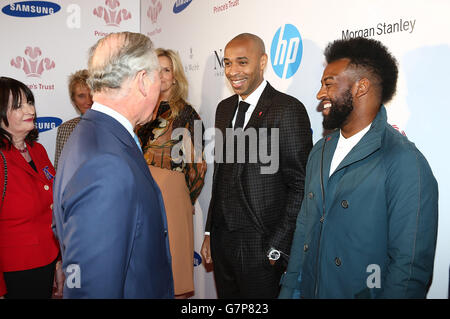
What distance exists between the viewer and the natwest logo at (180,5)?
3842 mm

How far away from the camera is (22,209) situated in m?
2.38

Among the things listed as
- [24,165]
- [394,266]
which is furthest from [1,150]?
[394,266]

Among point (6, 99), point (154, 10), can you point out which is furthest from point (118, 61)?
point (154, 10)

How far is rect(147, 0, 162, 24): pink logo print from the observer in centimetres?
435

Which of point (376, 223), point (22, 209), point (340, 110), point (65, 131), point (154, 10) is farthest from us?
point (154, 10)

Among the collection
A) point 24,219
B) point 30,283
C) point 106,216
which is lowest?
point 30,283

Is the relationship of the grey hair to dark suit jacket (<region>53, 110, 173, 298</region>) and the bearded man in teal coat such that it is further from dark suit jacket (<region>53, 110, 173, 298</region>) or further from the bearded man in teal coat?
the bearded man in teal coat

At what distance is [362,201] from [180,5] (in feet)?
10.3

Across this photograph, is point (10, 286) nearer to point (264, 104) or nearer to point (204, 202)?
point (204, 202)

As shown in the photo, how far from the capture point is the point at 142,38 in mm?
1459

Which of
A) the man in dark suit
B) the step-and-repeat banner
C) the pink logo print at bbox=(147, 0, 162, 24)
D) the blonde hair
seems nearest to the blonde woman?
the blonde hair

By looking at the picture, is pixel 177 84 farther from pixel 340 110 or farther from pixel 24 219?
pixel 340 110

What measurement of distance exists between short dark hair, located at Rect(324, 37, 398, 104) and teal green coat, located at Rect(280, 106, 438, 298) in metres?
0.21
